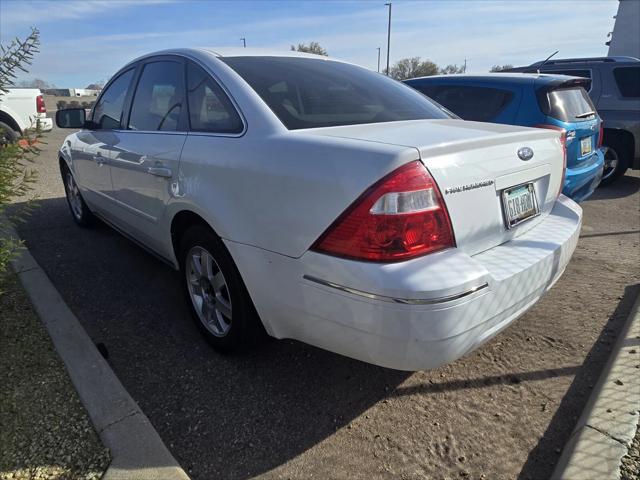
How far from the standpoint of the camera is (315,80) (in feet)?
9.05

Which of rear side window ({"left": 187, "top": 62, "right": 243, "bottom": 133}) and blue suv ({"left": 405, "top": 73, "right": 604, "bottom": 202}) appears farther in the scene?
blue suv ({"left": 405, "top": 73, "right": 604, "bottom": 202})

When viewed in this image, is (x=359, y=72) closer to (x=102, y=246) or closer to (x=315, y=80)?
(x=315, y=80)

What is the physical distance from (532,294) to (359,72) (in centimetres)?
188

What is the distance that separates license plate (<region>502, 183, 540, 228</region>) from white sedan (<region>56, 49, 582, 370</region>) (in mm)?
11

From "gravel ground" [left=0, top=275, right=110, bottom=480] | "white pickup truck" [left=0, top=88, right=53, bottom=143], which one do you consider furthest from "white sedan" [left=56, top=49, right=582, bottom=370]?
"white pickup truck" [left=0, top=88, right=53, bottom=143]

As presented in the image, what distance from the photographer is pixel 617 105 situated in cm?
689

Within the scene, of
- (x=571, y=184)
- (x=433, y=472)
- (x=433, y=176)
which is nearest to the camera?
(x=433, y=176)

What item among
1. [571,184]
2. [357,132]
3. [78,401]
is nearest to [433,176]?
[357,132]

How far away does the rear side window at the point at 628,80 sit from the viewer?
678cm

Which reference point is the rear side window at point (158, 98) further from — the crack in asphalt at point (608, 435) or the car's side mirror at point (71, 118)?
the crack in asphalt at point (608, 435)

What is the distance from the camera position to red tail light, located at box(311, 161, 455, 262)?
1741mm

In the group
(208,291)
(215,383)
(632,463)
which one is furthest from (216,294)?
(632,463)

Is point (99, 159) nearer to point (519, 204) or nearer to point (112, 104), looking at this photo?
point (112, 104)

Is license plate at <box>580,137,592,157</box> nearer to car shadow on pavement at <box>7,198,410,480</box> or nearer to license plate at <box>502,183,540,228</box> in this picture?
license plate at <box>502,183,540,228</box>
